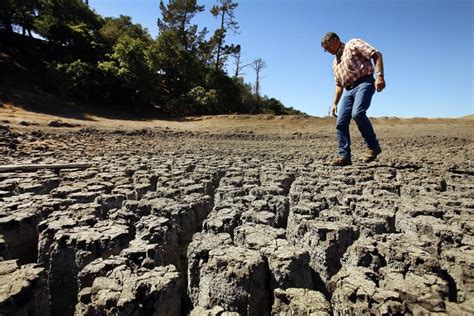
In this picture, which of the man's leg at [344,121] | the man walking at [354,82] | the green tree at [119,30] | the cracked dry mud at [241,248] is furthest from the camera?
the green tree at [119,30]

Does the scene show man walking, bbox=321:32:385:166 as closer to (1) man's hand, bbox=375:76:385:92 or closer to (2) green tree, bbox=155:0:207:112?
(1) man's hand, bbox=375:76:385:92

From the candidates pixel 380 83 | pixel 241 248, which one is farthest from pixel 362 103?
pixel 241 248

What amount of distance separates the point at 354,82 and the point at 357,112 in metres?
0.43

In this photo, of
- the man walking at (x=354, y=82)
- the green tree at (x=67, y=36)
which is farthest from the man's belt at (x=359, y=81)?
the green tree at (x=67, y=36)

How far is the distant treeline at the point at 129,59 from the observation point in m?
19.4

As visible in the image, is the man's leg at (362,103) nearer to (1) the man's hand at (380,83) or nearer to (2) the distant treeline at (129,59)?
(1) the man's hand at (380,83)

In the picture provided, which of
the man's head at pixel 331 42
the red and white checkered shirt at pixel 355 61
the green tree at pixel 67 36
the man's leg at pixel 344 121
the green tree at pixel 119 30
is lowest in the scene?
the man's leg at pixel 344 121

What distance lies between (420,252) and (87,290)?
1.60 m

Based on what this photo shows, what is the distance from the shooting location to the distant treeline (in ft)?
63.8

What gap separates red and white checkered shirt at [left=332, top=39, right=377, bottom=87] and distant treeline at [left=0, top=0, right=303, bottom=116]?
1691 cm

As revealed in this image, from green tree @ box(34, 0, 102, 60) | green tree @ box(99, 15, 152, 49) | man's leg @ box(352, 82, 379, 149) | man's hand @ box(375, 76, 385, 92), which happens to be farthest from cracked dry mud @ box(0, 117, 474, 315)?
green tree @ box(99, 15, 152, 49)

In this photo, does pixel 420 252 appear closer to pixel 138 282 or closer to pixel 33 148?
pixel 138 282

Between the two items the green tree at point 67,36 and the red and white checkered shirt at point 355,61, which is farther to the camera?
the green tree at point 67,36

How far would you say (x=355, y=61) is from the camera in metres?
4.16
